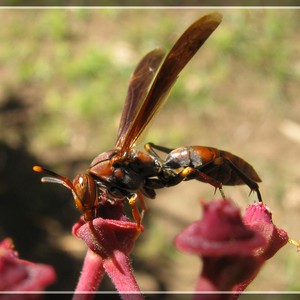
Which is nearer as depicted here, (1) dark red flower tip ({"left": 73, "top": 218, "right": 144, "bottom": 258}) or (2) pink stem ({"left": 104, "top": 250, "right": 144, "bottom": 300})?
(2) pink stem ({"left": 104, "top": 250, "right": 144, "bottom": 300})

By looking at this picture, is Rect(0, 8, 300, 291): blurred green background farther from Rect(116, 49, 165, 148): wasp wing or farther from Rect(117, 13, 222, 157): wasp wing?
Rect(117, 13, 222, 157): wasp wing

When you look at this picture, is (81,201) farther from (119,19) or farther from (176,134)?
(119,19)

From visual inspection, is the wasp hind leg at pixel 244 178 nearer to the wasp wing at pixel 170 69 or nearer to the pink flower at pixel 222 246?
the wasp wing at pixel 170 69

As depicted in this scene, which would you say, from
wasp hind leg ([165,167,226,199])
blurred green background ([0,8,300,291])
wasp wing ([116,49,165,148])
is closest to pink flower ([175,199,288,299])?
wasp hind leg ([165,167,226,199])

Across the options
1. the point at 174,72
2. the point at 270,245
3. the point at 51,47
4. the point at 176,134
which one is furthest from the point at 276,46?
the point at 270,245

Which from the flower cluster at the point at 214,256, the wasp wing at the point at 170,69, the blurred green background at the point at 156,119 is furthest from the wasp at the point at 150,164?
the blurred green background at the point at 156,119

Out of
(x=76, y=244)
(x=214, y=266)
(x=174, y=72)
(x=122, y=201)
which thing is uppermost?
(x=174, y=72)

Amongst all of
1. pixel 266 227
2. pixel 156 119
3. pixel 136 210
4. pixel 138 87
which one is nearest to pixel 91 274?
pixel 136 210
